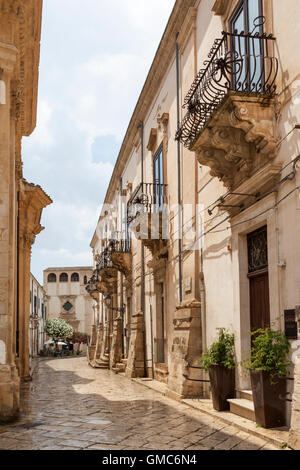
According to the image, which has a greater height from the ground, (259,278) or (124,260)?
(124,260)

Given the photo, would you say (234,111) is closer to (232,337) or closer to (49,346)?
(232,337)

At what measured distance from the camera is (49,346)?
5041 centimetres

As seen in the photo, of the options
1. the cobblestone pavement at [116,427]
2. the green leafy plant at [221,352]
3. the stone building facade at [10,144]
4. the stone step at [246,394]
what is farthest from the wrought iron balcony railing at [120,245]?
the stone step at [246,394]

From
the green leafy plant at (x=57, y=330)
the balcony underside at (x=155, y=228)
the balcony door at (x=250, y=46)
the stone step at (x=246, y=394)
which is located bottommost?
the green leafy plant at (x=57, y=330)

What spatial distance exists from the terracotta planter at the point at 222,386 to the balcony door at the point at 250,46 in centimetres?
433

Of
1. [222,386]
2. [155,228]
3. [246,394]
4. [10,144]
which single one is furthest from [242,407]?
[155,228]

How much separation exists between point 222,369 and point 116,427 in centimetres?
199

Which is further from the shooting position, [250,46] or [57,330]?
[57,330]

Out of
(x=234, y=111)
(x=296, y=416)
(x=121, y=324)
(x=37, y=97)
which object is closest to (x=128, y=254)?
(x=121, y=324)

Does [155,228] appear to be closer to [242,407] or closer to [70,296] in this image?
[242,407]

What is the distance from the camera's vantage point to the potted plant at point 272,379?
21.9 ft

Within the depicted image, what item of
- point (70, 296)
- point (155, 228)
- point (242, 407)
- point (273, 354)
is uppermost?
point (155, 228)

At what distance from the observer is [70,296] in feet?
193

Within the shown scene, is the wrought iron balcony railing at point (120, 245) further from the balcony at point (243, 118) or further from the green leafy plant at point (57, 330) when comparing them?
the green leafy plant at point (57, 330)
